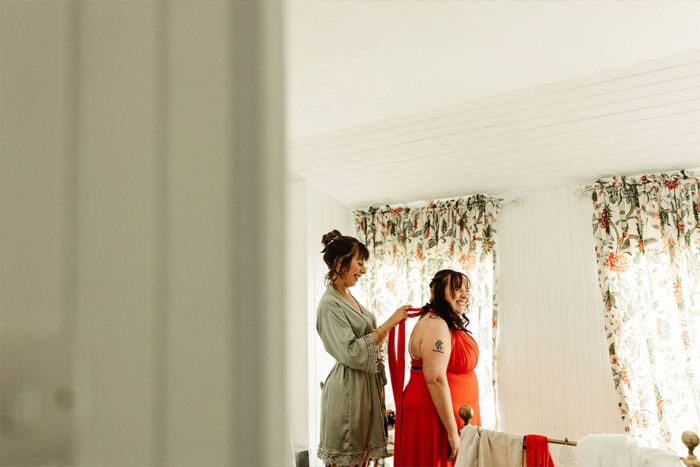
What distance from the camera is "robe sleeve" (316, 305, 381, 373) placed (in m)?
2.28

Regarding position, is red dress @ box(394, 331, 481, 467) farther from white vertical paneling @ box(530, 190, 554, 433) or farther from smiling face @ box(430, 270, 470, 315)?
white vertical paneling @ box(530, 190, 554, 433)

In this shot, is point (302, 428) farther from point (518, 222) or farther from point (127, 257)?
point (127, 257)

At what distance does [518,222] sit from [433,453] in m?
2.21

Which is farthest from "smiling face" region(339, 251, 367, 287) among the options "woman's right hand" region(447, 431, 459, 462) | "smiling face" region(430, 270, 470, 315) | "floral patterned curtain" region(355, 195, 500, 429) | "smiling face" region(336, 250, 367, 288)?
"floral patterned curtain" region(355, 195, 500, 429)

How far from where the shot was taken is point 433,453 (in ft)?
7.72

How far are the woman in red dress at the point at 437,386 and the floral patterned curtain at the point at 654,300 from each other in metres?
1.45

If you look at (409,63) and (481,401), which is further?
(481,401)

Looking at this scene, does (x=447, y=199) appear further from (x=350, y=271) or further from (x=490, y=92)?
(x=350, y=271)

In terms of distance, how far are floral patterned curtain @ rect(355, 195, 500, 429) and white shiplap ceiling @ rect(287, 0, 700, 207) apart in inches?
8.3

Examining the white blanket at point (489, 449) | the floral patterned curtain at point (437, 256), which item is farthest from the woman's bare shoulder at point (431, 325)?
the floral patterned curtain at point (437, 256)

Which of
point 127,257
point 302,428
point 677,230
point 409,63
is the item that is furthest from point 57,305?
point 302,428

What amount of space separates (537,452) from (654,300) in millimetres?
2073

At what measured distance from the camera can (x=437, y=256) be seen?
430 centimetres

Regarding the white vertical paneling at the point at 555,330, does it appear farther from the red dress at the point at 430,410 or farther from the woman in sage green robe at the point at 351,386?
the woman in sage green robe at the point at 351,386
